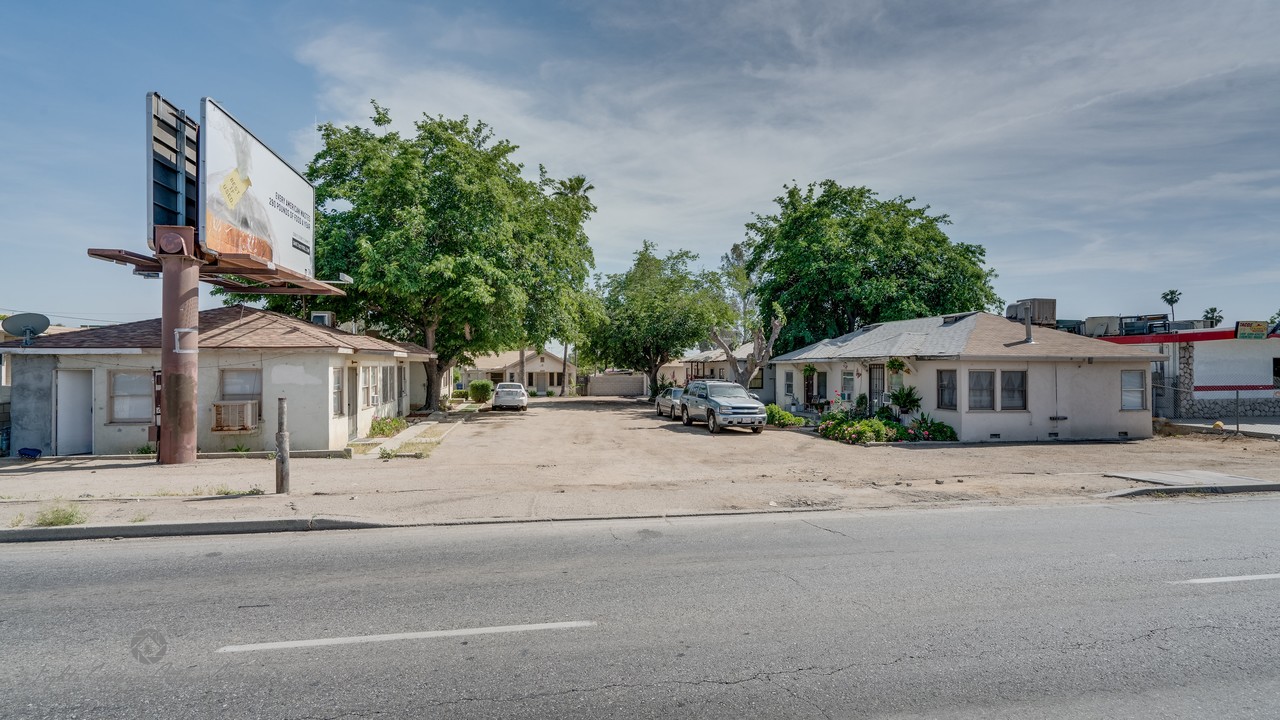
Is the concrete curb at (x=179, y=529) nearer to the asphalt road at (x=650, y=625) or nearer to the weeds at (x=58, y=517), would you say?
the weeds at (x=58, y=517)

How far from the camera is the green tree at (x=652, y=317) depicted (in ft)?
133

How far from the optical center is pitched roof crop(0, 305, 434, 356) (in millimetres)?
16250

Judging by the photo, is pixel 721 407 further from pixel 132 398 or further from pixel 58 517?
pixel 58 517

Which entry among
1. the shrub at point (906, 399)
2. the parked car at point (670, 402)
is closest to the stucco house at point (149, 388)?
the parked car at point (670, 402)

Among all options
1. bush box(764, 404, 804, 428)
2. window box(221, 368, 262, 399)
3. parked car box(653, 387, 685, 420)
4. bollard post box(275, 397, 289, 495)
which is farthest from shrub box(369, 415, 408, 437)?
bush box(764, 404, 804, 428)

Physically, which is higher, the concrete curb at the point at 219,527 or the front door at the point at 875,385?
the front door at the point at 875,385

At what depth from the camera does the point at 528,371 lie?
68.9 meters

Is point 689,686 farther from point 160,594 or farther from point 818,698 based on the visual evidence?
point 160,594

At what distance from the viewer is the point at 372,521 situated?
30.9ft

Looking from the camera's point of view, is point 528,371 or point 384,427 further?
point 528,371

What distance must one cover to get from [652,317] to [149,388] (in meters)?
31.6

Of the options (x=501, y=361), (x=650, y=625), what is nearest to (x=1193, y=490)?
(x=650, y=625)

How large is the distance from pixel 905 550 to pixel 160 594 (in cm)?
770

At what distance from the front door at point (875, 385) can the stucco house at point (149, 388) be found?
17.8 metres
